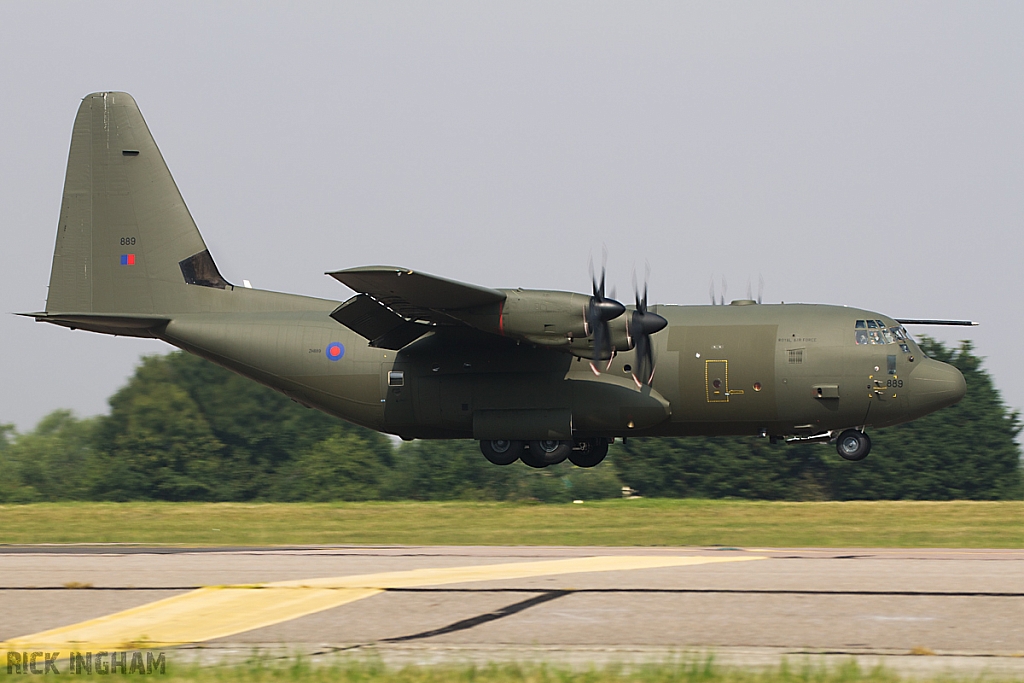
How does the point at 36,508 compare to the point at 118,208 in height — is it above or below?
below

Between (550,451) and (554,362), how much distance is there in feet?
8.18

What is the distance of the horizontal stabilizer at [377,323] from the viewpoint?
25359mm

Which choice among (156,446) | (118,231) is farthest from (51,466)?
(118,231)

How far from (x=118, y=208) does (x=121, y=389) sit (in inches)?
683

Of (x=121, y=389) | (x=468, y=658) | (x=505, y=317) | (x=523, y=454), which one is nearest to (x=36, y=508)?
(x=121, y=389)

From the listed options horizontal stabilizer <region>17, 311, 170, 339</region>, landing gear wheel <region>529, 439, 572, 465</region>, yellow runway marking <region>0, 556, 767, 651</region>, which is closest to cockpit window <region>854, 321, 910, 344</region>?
landing gear wheel <region>529, 439, 572, 465</region>

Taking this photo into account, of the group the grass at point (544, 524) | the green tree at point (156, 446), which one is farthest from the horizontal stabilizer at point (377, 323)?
the green tree at point (156, 446)

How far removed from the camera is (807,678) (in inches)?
378

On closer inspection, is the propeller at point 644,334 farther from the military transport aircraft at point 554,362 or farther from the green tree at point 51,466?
the green tree at point 51,466

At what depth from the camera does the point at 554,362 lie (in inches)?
1053

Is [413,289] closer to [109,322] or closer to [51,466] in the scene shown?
[109,322]

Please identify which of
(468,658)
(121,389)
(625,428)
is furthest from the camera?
(121,389)

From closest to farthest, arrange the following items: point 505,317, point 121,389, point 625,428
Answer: point 505,317 < point 625,428 < point 121,389

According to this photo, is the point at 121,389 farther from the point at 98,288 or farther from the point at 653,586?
the point at 653,586
